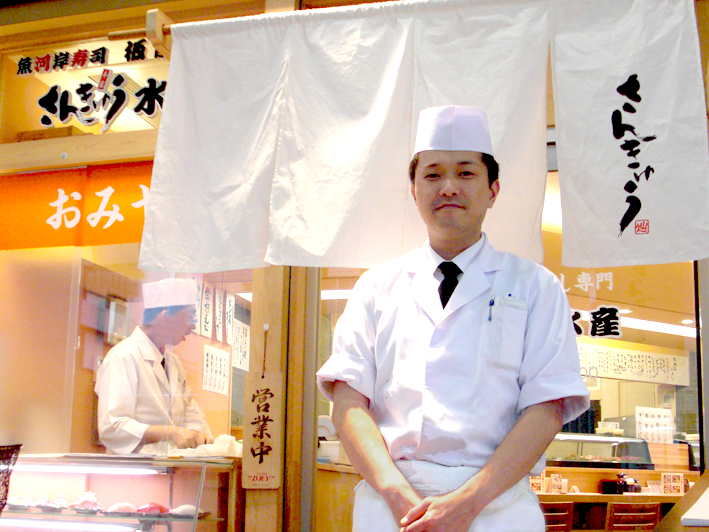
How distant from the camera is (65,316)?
5.48m

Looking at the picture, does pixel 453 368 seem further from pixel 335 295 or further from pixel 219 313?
pixel 219 313

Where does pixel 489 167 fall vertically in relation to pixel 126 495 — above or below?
above

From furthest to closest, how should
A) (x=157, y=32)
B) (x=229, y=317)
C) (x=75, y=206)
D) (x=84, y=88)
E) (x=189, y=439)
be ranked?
(x=84, y=88) < (x=75, y=206) < (x=229, y=317) < (x=189, y=439) < (x=157, y=32)

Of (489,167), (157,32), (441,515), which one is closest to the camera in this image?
(441,515)

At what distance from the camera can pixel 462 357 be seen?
9.42ft

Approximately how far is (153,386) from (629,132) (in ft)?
11.7

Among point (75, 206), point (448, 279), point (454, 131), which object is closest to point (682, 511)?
point (448, 279)

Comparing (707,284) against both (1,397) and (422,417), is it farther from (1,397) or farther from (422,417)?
(1,397)

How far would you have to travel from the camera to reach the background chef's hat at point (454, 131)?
3.09 metres

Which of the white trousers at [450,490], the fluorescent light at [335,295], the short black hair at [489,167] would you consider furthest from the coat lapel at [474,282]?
the fluorescent light at [335,295]

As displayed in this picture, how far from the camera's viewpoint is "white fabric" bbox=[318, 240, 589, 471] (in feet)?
9.13

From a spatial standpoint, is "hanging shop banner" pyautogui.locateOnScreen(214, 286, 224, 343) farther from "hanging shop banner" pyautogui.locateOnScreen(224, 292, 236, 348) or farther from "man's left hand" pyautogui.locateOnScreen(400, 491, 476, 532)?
"man's left hand" pyautogui.locateOnScreen(400, 491, 476, 532)

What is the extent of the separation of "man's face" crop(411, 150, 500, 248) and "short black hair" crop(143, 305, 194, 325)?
2670mm

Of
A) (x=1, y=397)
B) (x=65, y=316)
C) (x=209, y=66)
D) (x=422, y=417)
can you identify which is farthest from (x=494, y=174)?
(x=1, y=397)
